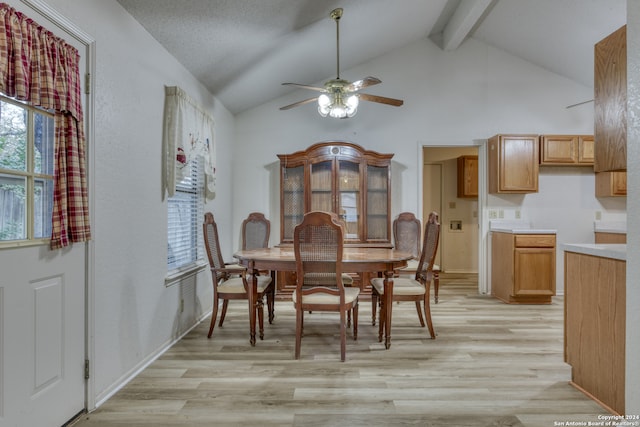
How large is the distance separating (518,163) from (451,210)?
2.23 metres

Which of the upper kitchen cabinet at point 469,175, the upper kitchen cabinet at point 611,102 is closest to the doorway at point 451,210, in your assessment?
the upper kitchen cabinet at point 469,175

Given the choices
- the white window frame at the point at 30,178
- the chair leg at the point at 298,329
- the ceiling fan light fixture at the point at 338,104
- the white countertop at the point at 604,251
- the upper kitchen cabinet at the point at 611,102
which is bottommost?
the chair leg at the point at 298,329

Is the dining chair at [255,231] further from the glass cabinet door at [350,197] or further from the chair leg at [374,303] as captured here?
the chair leg at [374,303]

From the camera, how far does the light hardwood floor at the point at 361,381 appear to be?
1858 millimetres

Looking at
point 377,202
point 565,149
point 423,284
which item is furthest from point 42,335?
point 565,149

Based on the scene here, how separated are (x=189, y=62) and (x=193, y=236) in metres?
1.63

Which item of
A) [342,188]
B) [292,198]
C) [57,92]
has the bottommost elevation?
[292,198]

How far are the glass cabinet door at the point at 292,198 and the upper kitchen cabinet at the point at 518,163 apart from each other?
2493mm

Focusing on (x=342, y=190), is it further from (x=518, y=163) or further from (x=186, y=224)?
(x=518, y=163)

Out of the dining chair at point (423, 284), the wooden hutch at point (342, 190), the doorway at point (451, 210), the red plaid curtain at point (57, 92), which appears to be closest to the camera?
the red plaid curtain at point (57, 92)

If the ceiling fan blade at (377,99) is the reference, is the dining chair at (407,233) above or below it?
below

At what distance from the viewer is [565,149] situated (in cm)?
443

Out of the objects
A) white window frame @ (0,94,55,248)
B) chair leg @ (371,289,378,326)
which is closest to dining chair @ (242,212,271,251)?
chair leg @ (371,289,378,326)

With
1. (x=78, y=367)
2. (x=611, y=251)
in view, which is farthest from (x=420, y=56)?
(x=78, y=367)
